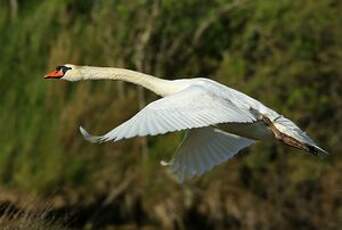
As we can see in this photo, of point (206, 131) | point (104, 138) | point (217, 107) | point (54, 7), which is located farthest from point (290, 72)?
point (104, 138)

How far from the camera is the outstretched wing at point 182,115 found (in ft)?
22.4

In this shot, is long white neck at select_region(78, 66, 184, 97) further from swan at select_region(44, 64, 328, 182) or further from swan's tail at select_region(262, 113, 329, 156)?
swan's tail at select_region(262, 113, 329, 156)

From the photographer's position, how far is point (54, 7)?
14445 mm

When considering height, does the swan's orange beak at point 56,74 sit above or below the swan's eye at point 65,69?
below

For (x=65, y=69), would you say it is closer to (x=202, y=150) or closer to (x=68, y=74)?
(x=68, y=74)

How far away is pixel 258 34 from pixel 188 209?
2362mm

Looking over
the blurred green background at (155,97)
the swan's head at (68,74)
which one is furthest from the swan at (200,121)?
the blurred green background at (155,97)

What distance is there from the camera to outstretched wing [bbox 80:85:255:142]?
268 inches

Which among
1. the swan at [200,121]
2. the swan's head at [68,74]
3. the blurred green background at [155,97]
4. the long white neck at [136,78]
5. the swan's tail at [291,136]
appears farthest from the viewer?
the blurred green background at [155,97]

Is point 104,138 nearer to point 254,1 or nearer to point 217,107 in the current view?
point 217,107

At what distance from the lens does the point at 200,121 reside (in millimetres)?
7297

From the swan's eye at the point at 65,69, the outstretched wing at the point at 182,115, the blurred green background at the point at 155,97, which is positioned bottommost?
the blurred green background at the point at 155,97

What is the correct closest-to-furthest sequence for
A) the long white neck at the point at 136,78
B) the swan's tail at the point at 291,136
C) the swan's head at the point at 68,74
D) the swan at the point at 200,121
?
the swan at the point at 200,121
the swan's tail at the point at 291,136
the long white neck at the point at 136,78
the swan's head at the point at 68,74

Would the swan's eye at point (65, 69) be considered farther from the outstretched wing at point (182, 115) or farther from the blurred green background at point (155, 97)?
the blurred green background at point (155, 97)
